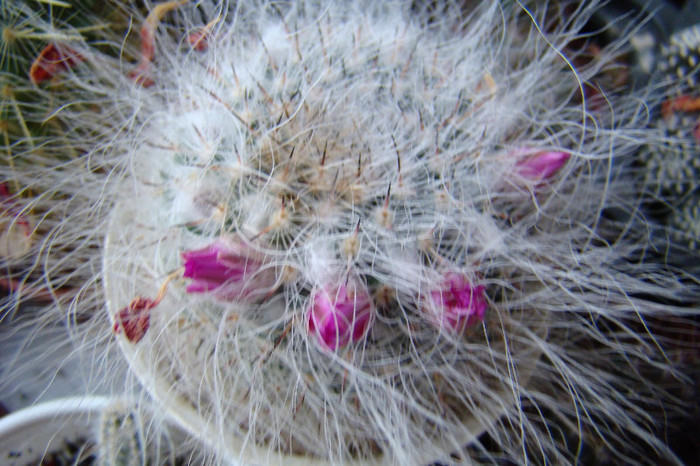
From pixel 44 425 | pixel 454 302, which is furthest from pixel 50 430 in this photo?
pixel 454 302

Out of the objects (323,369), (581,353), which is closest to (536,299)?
(581,353)

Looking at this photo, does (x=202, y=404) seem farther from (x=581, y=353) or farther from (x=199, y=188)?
(x=581, y=353)

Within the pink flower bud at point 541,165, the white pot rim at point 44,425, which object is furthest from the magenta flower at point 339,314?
the white pot rim at point 44,425

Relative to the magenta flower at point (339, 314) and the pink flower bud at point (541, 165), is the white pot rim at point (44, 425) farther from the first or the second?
the pink flower bud at point (541, 165)

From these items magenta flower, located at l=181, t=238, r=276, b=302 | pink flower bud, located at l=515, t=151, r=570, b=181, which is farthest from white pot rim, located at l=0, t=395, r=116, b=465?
pink flower bud, located at l=515, t=151, r=570, b=181

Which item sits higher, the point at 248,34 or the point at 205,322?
the point at 248,34
